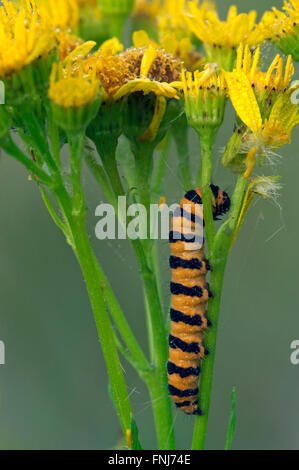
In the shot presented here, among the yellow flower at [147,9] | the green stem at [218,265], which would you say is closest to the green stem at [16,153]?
the green stem at [218,265]

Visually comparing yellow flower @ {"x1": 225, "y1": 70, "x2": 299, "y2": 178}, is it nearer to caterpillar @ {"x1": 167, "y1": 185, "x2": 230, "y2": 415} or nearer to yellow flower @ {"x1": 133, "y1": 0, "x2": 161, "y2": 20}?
caterpillar @ {"x1": 167, "y1": 185, "x2": 230, "y2": 415}

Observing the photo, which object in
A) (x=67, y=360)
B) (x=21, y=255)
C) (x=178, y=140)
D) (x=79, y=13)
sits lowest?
(x=67, y=360)

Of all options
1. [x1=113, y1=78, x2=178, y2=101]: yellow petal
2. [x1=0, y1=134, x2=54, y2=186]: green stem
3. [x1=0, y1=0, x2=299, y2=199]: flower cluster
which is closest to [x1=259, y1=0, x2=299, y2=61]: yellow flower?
[x1=0, y1=0, x2=299, y2=199]: flower cluster

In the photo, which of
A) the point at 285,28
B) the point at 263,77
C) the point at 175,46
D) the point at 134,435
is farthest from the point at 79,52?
the point at 134,435

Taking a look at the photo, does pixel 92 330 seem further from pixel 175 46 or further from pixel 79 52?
pixel 79 52

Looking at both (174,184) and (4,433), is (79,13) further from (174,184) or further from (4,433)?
(4,433)

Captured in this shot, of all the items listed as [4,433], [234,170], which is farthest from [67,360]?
[234,170]

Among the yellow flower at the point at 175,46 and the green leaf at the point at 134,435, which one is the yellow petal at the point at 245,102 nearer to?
the yellow flower at the point at 175,46
